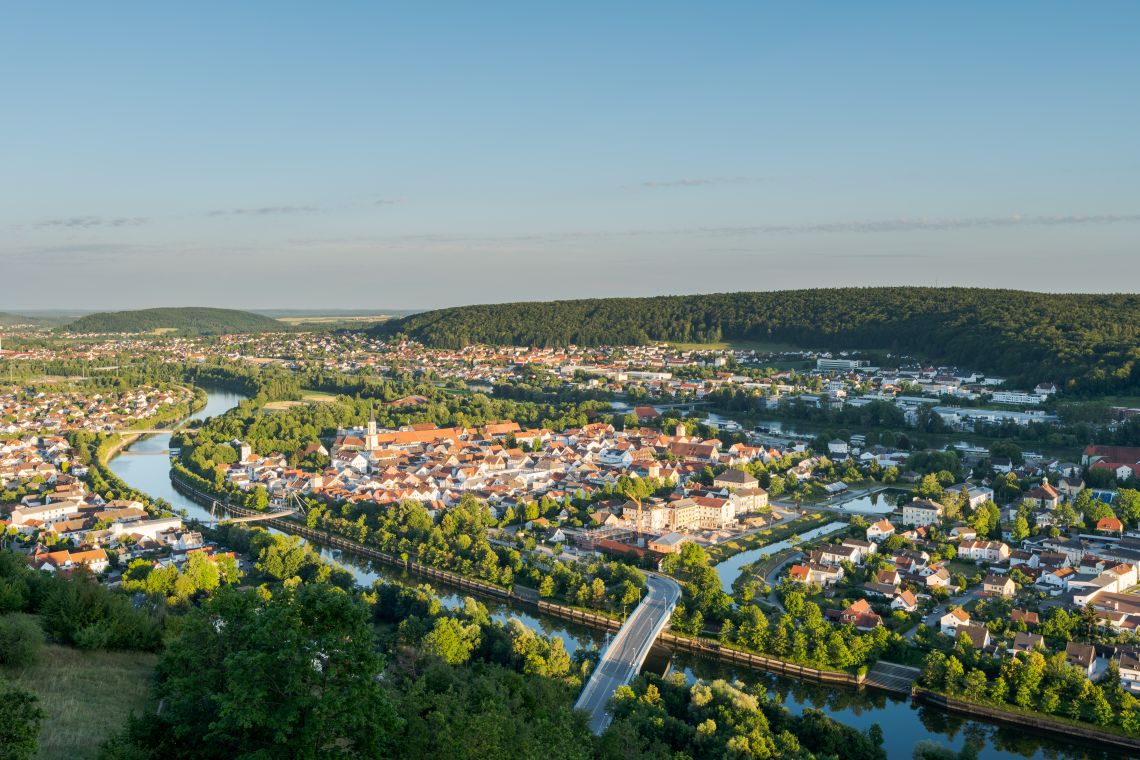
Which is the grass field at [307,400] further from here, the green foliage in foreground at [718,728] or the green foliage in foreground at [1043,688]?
the green foliage in foreground at [1043,688]

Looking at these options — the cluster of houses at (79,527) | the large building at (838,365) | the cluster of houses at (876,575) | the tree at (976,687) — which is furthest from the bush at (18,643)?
the large building at (838,365)

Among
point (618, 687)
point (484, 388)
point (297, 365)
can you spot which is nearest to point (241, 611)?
point (618, 687)

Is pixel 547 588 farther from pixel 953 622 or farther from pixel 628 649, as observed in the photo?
pixel 953 622

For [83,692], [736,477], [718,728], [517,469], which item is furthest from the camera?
[517,469]

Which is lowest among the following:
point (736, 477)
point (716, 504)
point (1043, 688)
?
point (1043, 688)

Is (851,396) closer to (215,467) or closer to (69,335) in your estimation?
(215,467)

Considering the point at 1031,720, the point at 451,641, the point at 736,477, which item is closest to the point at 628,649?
the point at 451,641

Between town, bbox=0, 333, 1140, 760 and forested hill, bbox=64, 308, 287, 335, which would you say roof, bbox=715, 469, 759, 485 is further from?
forested hill, bbox=64, 308, 287, 335
